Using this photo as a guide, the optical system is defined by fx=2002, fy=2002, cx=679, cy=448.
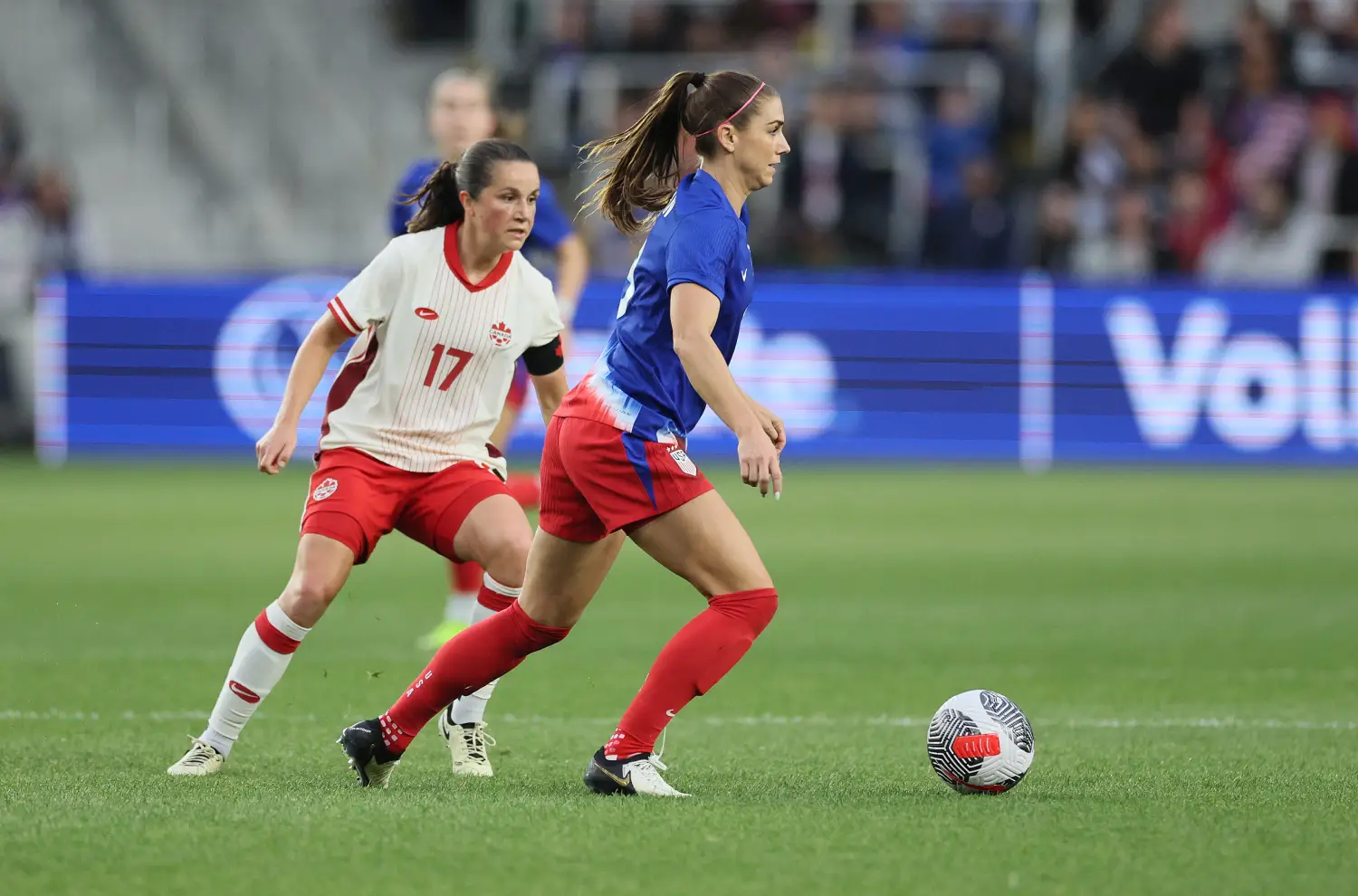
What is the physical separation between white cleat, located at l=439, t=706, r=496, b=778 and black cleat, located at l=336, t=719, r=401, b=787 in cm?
37

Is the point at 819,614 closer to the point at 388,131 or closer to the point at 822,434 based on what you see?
the point at 822,434

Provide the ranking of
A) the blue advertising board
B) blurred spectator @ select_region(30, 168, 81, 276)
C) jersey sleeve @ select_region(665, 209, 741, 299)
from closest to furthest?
jersey sleeve @ select_region(665, 209, 741, 299) < the blue advertising board < blurred spectator @ select_region(30, 168, 81, 276)

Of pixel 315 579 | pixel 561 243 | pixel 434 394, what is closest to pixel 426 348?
pixel 434 394

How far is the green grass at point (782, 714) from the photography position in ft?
15.2

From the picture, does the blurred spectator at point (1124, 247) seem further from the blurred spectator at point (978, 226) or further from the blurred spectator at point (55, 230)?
the blurred spectator at point (55, 230)

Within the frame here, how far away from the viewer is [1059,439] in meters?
17.8

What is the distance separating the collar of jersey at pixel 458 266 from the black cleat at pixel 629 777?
1.66 metres

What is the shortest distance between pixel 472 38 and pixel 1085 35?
23.7 ft

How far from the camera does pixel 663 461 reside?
17.5 ft

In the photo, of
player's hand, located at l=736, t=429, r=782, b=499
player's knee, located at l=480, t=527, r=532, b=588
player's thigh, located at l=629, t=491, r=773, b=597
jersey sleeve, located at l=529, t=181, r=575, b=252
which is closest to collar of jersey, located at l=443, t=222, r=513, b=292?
player's knee, located at l=480, t=527, r=532, b=588

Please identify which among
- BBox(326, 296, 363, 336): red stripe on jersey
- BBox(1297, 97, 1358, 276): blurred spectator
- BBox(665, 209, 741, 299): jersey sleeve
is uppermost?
BBox(1297, 97, 1358, 276): blurred spectator

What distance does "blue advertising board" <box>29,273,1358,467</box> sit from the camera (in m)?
17.2

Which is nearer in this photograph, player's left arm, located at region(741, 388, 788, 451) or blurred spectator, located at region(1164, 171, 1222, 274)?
player's left arm, located at region(741, 388, 788, 451)

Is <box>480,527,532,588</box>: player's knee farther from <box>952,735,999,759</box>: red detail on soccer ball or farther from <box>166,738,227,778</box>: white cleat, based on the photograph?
<box>952,735,999,759</box>: red detail on soccer ball
